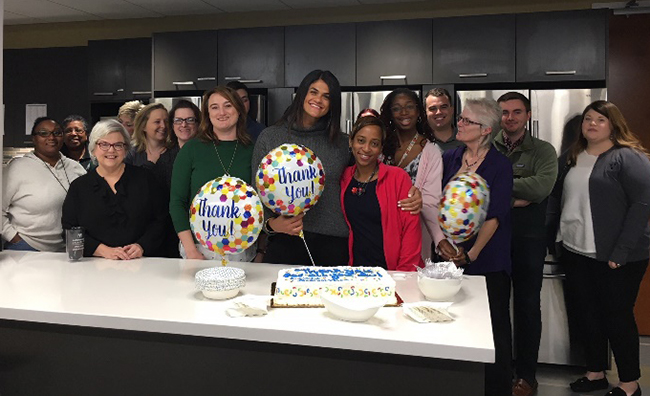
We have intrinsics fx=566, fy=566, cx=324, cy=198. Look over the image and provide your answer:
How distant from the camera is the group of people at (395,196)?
220 cm

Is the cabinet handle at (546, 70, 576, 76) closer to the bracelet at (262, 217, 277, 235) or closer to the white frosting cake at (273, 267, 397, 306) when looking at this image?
the bracelet at (262, 217, 277, 235)

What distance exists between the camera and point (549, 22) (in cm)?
381

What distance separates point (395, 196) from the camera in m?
2.17

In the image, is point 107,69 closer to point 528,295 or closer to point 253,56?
point 253,56

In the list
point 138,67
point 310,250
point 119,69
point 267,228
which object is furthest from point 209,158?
point 119,69

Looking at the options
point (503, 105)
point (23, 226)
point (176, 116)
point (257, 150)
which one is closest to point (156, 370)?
point (257, 150)

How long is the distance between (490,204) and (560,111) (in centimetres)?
174

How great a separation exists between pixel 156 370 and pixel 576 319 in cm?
267

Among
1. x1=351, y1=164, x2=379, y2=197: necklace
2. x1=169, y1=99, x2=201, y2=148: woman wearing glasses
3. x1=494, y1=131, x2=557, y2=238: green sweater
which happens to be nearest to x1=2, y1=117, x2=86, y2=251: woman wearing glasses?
x1=169, y1=99, x2=201, y2=148: woman wearing glasses

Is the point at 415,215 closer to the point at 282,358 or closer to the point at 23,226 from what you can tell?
the point at 282,358

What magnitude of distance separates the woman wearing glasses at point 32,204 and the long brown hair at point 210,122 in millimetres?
831

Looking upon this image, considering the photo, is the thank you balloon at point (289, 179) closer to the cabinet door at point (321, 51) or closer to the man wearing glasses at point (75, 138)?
the man wearing glasses at point (75, 138)

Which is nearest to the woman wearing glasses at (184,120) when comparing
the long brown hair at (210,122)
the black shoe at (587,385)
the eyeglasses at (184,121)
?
the eyeglasses at (184,121)

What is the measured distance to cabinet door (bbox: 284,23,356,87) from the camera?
13.9ft
